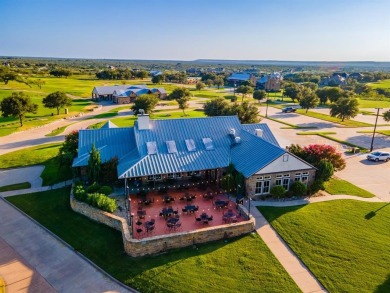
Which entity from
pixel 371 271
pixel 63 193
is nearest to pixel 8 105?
pixel 63 193

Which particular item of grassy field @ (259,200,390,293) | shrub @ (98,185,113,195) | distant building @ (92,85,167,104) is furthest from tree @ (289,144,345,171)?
distant building @ (92,85,167,104)

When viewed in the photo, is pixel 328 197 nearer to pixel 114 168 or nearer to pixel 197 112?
pixel 114 168

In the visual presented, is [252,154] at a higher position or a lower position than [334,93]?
higher

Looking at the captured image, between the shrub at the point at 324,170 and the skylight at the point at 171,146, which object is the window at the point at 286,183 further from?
the skylight at the point at 171,146

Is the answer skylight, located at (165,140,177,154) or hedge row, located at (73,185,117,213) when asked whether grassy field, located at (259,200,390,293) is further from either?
hedge row, located at (73,185,117,213)

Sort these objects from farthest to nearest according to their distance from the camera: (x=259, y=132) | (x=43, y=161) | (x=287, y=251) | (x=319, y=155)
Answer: (x=43, y=161) → (x=259, y=132) → (x=319, y=155) → (x=287, y=251)

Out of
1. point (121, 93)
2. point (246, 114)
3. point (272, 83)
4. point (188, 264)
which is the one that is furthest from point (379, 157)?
point (272, 83)

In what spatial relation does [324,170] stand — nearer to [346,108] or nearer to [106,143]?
[106,143]

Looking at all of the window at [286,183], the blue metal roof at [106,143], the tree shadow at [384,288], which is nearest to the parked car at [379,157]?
the window at [286,183]
